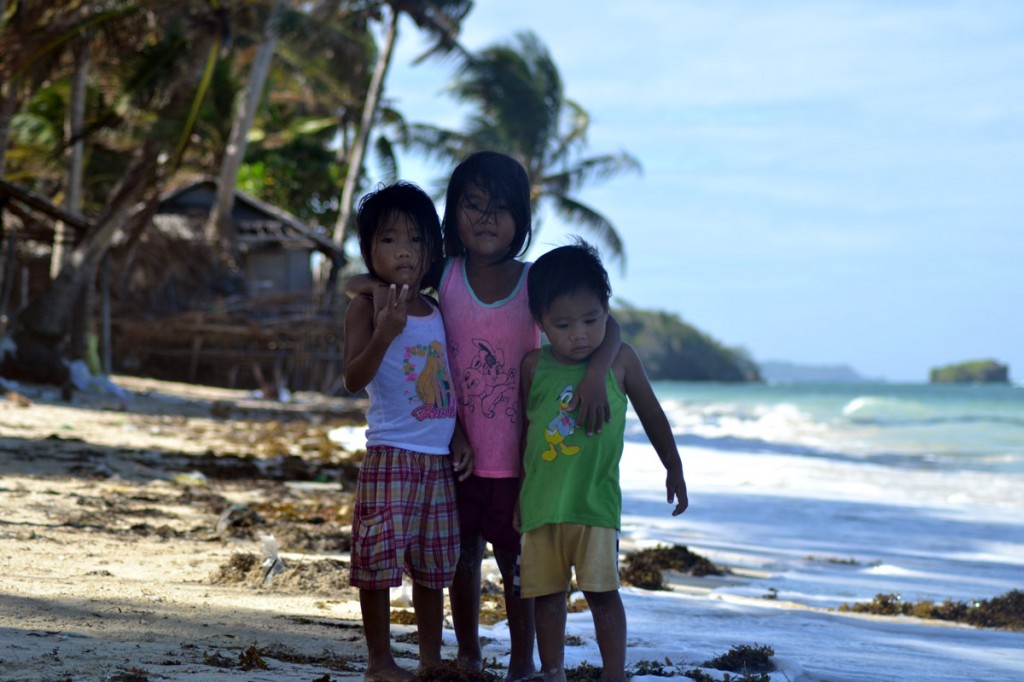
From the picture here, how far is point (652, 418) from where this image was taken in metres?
3.22

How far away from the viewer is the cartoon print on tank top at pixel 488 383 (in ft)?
10.6

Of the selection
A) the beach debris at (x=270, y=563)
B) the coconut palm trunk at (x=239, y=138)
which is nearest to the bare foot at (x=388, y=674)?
the beach debris at (x=270, y=563)

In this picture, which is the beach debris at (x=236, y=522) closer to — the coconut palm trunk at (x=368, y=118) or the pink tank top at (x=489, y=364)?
the pink tank top at (x=489, y=364)

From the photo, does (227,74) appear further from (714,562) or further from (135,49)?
(714,562)

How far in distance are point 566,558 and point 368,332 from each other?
2.67 ft

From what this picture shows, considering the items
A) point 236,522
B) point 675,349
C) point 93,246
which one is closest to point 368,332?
point 236,522

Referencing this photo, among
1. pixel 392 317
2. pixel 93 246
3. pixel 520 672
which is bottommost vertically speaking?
pixel 520 672

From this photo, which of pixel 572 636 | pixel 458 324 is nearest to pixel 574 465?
pixel 458 324

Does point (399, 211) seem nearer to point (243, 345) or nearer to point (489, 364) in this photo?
point (489, 364)

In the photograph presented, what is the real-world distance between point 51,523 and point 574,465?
3.12m

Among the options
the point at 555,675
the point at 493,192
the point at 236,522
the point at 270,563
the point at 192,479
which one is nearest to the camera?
the point at 555,675

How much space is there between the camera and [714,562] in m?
6.41

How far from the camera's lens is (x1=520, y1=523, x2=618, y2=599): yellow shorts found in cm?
299

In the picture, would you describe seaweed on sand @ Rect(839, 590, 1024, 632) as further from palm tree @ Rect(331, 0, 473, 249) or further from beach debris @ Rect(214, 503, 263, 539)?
palm tree @ Rect(331, 0, 473, 249)
